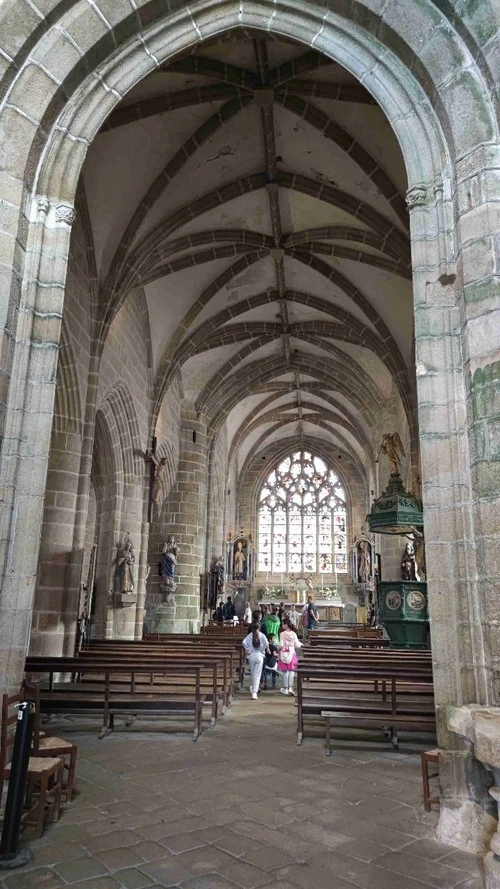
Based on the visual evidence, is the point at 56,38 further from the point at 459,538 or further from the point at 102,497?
the point at 102,497

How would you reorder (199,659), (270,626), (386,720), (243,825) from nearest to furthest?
(243,825) → (386,720) → (199,659) → (270,626)

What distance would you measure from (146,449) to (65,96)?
9.61 meters

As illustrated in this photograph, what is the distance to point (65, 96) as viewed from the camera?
187 inches

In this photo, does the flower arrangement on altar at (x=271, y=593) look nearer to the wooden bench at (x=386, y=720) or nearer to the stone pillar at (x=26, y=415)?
the wooden bench at (x=386, y=720)

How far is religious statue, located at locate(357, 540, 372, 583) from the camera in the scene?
80.4 ft

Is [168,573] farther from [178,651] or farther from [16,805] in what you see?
[16,805]

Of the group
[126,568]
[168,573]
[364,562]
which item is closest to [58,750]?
[126,568]

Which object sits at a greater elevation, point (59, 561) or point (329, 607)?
point (59, 561)

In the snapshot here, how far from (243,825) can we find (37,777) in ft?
4.00

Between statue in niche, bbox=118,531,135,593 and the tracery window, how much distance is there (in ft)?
50.5

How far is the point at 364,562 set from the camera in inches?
977

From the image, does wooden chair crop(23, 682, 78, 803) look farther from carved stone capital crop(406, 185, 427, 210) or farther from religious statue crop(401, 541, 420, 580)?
religious statue crop(401, 541, 420, 580)

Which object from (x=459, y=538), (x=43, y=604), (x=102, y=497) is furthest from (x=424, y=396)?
(x=102, y=497)

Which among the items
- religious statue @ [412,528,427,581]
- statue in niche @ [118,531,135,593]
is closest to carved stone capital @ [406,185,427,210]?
religious statue @ [412,528,427,581]
